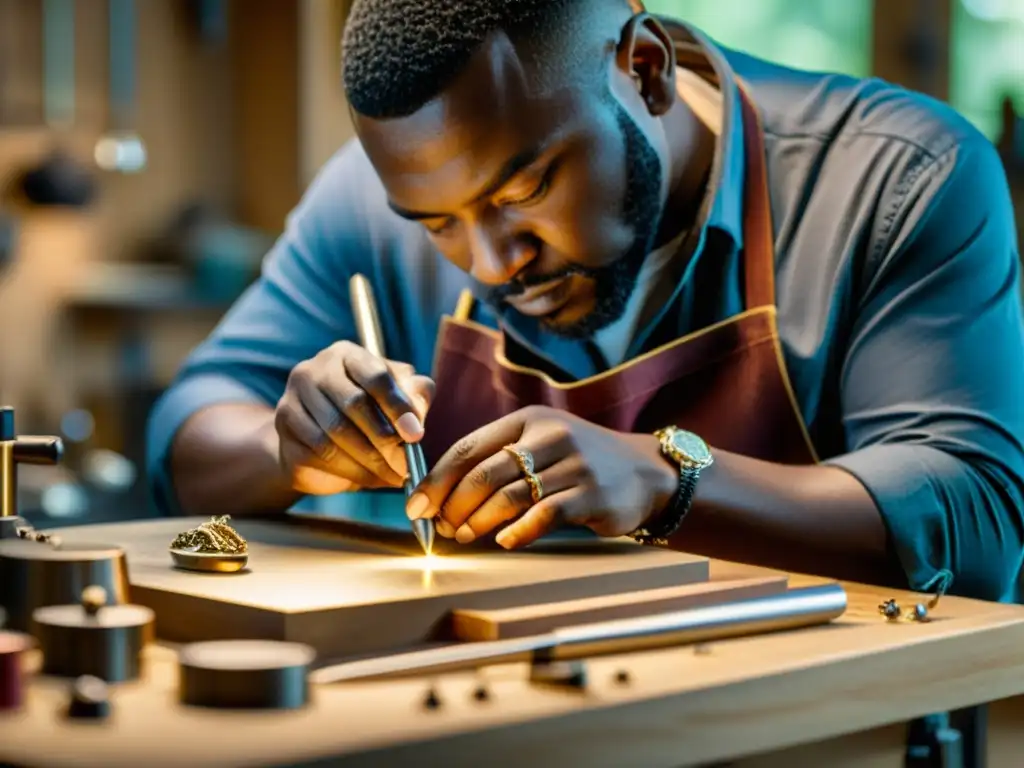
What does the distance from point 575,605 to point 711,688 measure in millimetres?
183

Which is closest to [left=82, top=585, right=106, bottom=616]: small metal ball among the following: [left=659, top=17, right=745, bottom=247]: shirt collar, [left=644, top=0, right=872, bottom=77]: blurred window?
[left=659, top=17, right=745, bottom=247]: shirt collar

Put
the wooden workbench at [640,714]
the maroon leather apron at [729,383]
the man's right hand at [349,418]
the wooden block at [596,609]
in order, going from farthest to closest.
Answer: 1. the maroon leather apron at [729,383]
2. the man's right hand at [349,418]
3. the wooden block at [596,609]
4. the wooden workbench at [640,714]

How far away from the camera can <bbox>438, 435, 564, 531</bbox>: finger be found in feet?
4.62

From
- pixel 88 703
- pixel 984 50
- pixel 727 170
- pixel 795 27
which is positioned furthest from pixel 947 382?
pixel 984 50

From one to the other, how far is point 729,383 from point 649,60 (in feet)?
1.23

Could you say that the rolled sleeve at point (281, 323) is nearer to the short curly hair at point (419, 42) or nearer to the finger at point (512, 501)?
the short curly hair at point (419, 42)

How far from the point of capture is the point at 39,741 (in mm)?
917

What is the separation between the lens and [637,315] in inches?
77.9

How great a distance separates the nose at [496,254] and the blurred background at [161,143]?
2340 mm

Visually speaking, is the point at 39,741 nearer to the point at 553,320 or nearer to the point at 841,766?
the point at 841,766

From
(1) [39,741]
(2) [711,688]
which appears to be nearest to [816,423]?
(2) [711,688]

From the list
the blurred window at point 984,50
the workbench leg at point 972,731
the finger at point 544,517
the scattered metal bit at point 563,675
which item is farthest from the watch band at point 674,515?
the blurred window at point 984,50

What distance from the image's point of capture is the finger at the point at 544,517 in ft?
4.62

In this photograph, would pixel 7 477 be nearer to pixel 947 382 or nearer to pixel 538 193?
pixel 538 193
